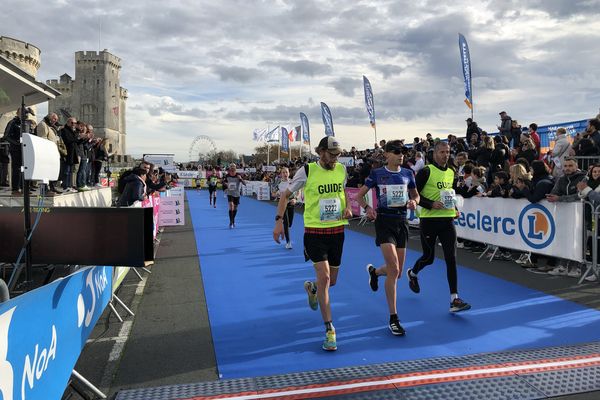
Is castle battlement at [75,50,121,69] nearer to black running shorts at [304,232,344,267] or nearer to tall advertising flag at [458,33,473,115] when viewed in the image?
tall advertising flag at [458,33,473,115]

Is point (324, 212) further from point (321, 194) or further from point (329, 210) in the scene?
point (321, 194)

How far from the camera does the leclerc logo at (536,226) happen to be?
8.07 m

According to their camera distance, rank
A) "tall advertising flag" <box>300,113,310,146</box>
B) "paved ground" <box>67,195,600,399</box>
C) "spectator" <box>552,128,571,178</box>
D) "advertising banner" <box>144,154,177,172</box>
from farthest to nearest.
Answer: "tall advertising flag" <box>300,113,310,146</box>, "advertising banner" <box>144,154,177,172</box>, "spectator" <box>552,128,571,178</box>, "paved ground" <box>67,195,600,399</box>

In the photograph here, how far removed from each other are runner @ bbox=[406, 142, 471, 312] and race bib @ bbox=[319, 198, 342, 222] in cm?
156

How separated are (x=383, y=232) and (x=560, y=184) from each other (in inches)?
176

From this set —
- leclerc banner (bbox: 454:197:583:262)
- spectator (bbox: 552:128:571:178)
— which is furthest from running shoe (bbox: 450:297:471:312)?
spectator (bbox: 552:128:571:178)

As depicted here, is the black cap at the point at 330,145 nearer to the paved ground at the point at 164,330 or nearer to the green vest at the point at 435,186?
the green vest at the point at 435,186

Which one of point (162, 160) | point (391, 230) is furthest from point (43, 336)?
point (162, 160)

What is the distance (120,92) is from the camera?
10156 cm

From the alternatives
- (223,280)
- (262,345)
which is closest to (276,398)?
(262,345)

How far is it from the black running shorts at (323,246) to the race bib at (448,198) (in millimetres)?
1694

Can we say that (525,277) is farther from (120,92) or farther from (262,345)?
(120,92)

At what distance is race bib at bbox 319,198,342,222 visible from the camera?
15.7 ft

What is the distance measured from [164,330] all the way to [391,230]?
2.82 meters
